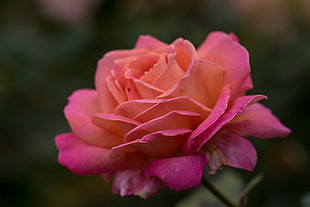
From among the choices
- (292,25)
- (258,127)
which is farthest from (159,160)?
(292,25)

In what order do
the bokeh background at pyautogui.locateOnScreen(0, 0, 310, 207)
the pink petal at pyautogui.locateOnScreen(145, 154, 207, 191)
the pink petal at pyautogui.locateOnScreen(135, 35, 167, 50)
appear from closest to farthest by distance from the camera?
the pink petal at pyautogui.locateOnScreen(145, 154, 207, 191), the pink petal at pyautogui.locateOnScreen(135, 35, 167, 50), the bokeh background at pyautogui.locateOnScreen(0, 0, 310, 207)

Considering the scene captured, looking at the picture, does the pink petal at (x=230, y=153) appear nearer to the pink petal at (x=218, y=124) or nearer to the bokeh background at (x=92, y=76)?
the pink petal at (x=218, y=124)

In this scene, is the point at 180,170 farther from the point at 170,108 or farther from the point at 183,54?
the point at 183,54

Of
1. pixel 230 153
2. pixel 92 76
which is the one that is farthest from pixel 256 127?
pixel 92 76

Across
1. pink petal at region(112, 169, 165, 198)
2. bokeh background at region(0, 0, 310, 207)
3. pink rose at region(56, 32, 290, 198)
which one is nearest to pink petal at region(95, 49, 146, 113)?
pink rose at region(56, 32, 290, 198)

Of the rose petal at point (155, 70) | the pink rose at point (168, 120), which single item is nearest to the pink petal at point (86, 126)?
the pink rose at point (168, 120)

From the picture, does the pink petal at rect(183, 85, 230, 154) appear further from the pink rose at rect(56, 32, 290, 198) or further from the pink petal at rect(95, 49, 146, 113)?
the pink petal at rect(95, 49, 146, 113)
